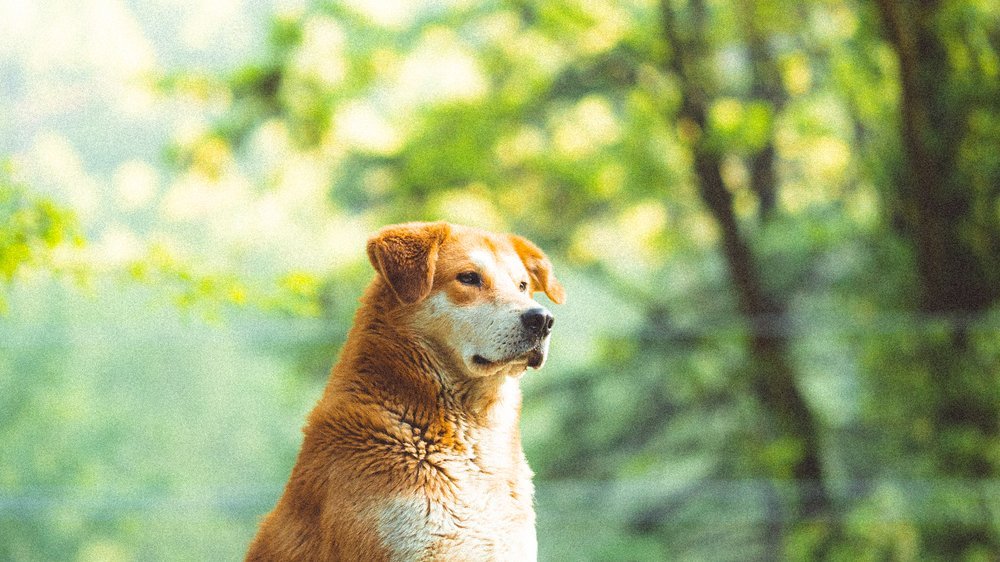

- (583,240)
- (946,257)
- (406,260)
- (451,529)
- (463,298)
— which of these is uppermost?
(583,240)

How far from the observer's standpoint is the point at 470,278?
2.35 m

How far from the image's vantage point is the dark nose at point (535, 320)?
2.25 meters

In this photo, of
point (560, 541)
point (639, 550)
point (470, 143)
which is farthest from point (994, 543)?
point (470, 143)

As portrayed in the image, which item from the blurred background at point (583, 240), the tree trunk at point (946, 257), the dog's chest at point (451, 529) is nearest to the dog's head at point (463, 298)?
the dog's chest at point (451, 529)

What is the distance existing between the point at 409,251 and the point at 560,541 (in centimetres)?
512

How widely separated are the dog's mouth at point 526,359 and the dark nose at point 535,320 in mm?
36

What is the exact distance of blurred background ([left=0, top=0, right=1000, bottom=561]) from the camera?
22.2 ft

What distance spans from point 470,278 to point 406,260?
0.47ft

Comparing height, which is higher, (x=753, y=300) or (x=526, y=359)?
(x=753, y=300)

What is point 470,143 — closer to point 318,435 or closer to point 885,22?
point 885,22

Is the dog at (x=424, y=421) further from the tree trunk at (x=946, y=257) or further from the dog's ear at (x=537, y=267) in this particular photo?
the tree trunk at (x=946, y=257)

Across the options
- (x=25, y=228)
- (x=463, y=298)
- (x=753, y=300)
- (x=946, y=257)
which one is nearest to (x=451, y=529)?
(x=463, y=298)

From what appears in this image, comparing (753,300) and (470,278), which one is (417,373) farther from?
(753,300)

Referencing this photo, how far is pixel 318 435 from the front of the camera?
2271 mm
